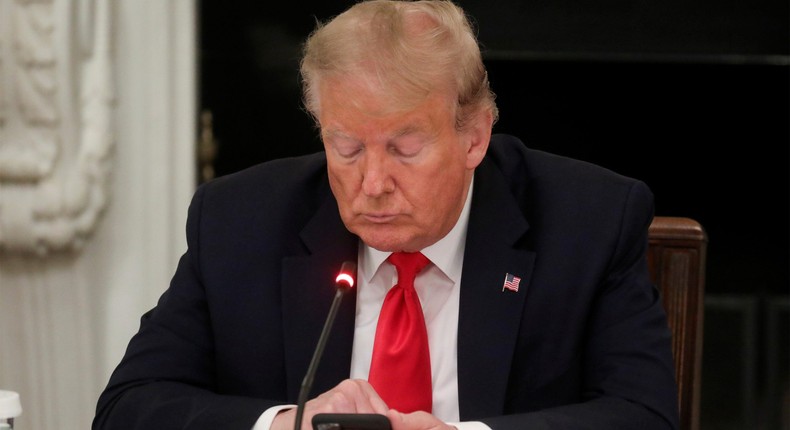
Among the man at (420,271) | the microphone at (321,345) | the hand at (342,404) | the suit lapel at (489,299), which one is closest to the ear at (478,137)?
the man at (420,271)

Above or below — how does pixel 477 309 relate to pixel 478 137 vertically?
below

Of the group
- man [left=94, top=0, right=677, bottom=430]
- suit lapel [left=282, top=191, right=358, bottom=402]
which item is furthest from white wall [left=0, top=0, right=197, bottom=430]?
suit lapel [left=282, top=191, right=358, bottom=402]

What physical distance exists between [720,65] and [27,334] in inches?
84.2

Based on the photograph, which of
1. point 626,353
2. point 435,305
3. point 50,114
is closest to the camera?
point 626,353

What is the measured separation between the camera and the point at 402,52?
2.13 m

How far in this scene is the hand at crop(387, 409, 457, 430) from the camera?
6.52ft

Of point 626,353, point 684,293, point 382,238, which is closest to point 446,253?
point 382,238

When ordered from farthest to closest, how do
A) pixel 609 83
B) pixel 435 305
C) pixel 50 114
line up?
pixel 609 83 → pixel 50 114 → pixel 435 305

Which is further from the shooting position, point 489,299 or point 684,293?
point 684,293

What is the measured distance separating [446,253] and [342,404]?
1.46ft

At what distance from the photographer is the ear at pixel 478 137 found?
2.29 metres

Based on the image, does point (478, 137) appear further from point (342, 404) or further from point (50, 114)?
point (50, 114)

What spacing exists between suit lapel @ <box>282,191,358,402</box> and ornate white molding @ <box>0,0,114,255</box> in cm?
138

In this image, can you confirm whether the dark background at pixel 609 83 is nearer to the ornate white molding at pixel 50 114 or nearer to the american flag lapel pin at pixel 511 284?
the ornate white molding at pixel 50 114
